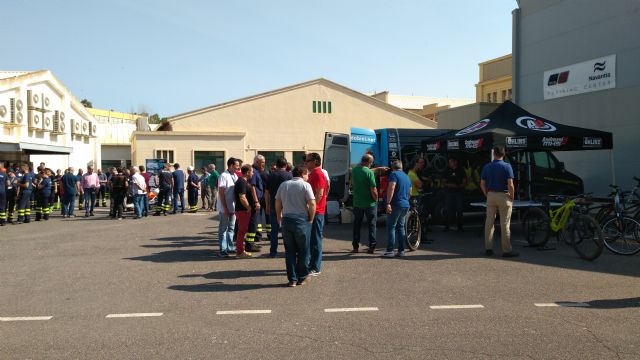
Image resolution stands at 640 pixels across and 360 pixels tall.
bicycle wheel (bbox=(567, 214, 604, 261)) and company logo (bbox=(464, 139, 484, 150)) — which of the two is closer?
bicycle wheel (bbox=(567, 214, 604, 261))

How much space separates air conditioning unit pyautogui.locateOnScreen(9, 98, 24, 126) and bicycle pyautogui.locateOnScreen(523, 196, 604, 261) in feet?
75.9

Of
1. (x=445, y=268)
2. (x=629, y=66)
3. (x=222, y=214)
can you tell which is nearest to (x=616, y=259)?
(x=445, y=268)

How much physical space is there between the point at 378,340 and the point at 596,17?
15.0 metres

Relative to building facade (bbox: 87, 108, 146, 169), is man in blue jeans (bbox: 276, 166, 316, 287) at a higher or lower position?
lower

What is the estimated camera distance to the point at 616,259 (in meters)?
8.89

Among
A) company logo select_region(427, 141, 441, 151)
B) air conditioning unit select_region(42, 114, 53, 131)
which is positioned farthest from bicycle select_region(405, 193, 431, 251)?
air conditioning unit select_region(42, 114, 53, 131)

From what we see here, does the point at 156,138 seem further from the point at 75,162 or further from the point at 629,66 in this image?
the point at 629,66

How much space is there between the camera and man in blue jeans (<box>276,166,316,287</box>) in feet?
23.0

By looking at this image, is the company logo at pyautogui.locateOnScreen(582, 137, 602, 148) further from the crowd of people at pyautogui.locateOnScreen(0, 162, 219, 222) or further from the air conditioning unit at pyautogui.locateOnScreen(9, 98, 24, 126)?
the air conditioning unit at pyautogui.locateOnScreen(9, 98, 24, 126)

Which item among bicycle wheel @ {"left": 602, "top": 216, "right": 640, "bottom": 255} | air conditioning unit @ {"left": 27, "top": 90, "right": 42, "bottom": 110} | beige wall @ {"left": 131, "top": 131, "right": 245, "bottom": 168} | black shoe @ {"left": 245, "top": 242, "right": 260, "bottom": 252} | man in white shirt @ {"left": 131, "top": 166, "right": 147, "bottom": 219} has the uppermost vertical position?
air conditioning unit @ {"left": 27, "top": 90, "right": 42, "bottom": 110}

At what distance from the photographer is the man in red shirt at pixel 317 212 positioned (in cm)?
780

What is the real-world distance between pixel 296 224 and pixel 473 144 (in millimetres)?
6154

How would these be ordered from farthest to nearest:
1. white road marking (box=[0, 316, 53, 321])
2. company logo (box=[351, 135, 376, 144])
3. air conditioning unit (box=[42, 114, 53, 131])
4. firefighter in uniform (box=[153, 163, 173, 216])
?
1. air conditioning unit (box=[42, 114, 53, 131])
2. firefighter in uniform (box=[153, 163, 173, 216])
3. company logo (box=[351, 135, 376, 144])
4. white road marking (box=[0, 316, 53, 321])

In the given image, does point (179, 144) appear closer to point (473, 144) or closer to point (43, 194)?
point (43, 194)
